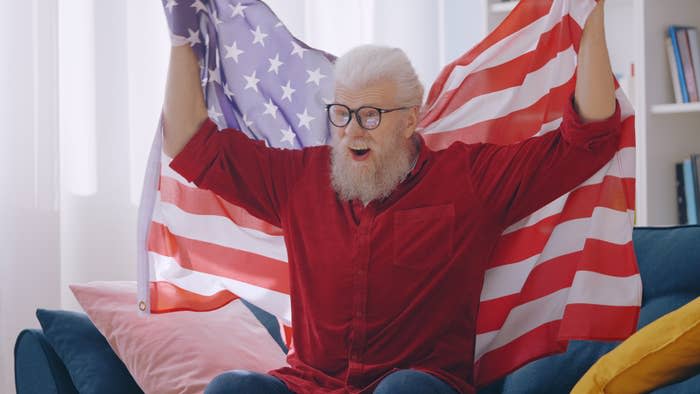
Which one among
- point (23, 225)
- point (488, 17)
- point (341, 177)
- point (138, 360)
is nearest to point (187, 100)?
point (341, 177)

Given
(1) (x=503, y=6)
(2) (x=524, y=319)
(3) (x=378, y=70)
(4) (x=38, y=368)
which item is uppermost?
(1) (x=503, y=6)

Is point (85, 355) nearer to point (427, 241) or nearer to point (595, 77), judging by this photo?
point (427, 241)

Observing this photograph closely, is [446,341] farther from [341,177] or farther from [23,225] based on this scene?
[23,225]

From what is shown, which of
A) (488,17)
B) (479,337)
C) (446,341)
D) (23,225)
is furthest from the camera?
(488,17)

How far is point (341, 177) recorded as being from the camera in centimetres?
216

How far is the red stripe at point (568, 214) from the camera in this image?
2.11m

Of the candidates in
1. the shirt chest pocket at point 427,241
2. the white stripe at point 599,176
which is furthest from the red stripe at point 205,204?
the white stripe at point 599,176

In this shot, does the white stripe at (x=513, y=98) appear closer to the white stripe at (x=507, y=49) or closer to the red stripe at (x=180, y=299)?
the white stripe at (x=507, y=49)

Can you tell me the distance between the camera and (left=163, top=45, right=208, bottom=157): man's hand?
2.14 metres

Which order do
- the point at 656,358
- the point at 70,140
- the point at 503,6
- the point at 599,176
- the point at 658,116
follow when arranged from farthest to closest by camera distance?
the point at 503,6, the point at 658,116, the point at 70,140, the point at 599,176, the point at 656,358

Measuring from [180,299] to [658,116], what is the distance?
67.4 inches

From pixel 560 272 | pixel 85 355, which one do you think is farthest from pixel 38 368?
pixel 560 272

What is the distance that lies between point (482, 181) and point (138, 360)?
854 mm

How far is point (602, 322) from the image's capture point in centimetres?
212
